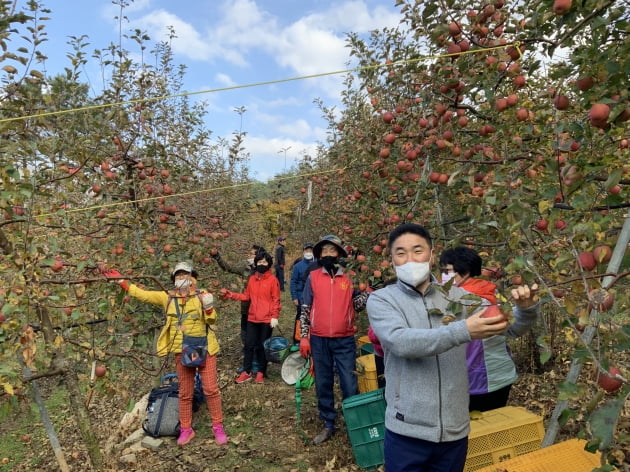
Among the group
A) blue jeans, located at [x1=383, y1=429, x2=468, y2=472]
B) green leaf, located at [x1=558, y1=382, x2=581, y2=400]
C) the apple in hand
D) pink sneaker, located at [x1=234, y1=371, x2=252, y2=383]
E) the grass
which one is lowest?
the grass

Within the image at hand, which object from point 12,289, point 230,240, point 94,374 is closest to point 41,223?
point 12,289

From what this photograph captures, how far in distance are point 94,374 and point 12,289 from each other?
0.72 meters

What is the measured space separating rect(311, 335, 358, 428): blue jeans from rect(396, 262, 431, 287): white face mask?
2.14 metres

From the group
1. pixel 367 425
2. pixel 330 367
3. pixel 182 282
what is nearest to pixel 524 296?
pixel 367 425

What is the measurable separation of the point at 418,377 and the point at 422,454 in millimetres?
327

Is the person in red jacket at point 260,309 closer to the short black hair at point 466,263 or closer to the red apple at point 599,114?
the short black hair at point 466,263

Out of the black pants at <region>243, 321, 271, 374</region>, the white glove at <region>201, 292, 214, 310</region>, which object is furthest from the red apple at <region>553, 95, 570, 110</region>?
the black pants at <region>243, 321, 271, 374</region>

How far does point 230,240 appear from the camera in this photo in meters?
8.02

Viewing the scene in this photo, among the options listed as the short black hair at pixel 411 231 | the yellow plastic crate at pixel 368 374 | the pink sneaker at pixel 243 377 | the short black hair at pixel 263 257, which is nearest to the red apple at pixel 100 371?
the short black hair at pixel 411 231

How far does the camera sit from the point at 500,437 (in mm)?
2637

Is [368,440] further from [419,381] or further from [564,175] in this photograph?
[564,175]

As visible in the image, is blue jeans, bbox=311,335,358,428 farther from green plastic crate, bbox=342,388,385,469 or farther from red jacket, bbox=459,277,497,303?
red jacket, bbox=459,277,497,303

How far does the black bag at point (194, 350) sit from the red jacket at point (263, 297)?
1.63m

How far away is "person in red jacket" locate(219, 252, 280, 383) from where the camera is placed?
5.76 meters
